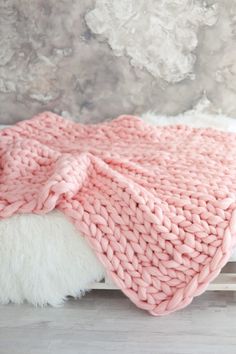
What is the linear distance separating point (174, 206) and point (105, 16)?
0.92 metres

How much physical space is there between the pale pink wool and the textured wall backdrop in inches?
16.6

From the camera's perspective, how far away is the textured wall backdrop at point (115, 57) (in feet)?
6.11

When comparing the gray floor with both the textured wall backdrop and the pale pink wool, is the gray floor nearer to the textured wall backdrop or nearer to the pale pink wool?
the pale pink wool

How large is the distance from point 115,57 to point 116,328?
109 centimetres

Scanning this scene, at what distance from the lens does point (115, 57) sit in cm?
192

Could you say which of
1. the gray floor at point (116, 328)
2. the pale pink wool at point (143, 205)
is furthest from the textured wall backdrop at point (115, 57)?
the gray floor at point (116, 328)

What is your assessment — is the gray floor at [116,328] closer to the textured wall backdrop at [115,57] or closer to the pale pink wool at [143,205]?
the pale pink wool at [143,205]

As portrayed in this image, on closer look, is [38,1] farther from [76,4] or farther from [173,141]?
[173,141]

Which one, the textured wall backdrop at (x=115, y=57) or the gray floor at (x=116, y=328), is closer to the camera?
the gray floor at (x=116, y=328)

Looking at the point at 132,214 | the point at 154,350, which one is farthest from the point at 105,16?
the point at 154,350

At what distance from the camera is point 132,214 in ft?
4.30

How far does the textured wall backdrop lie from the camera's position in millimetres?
1861

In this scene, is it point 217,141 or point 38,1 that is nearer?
point 217,141

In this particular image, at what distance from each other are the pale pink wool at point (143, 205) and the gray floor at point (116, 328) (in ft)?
0.20
